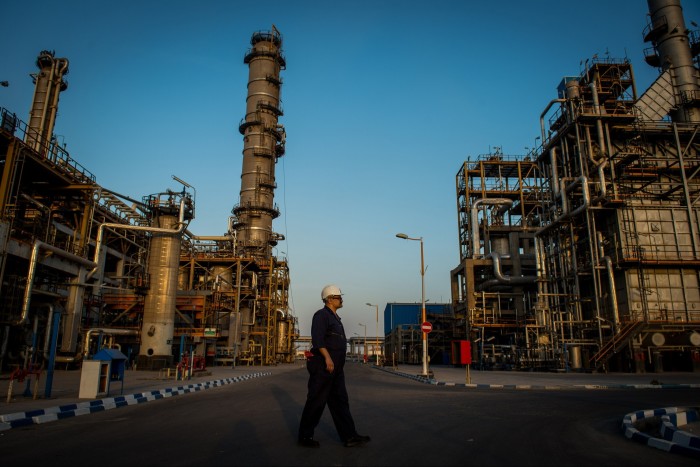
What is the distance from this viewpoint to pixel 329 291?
6090 mm

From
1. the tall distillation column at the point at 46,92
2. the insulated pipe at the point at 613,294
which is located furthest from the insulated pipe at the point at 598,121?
the tall distillation column at the point at 46,92

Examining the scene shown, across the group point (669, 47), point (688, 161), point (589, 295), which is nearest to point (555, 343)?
point (589, 295)

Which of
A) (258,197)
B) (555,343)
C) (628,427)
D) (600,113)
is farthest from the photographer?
(258,197)

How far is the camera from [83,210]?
2808cm

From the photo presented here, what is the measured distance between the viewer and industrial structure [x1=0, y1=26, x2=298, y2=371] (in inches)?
872

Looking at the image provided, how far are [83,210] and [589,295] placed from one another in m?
33.3

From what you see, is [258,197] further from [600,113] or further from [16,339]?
[600,113]

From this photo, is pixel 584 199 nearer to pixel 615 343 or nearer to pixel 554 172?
pixel 554 172

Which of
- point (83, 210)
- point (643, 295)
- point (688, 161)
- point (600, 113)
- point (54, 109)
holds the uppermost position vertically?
point (54, 109)

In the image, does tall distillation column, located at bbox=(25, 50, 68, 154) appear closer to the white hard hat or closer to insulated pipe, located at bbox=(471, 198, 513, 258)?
insulated pipe, located at bbox=(471, 198, 513, 258)

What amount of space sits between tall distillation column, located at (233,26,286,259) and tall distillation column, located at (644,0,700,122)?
3546cm

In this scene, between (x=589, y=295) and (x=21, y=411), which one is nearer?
(x=21, y=411)

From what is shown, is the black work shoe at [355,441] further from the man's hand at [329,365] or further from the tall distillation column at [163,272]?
the tall distillation column at [163,272]

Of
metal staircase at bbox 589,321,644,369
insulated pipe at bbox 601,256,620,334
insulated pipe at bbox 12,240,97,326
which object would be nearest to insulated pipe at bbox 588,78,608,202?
insulated pipe at bbox 601,256,620,334
